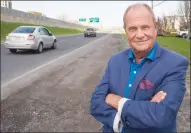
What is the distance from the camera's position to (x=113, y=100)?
1.97 meters

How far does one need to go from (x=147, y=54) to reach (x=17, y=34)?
1552cm

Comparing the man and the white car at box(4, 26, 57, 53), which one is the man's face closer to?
the man

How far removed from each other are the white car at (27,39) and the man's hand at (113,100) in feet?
47.7

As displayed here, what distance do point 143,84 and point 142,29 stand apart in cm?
36

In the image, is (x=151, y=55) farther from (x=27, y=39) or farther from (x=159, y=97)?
(x=27, y=39)

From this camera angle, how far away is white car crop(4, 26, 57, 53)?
16031mm

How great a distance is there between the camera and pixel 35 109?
235 inches

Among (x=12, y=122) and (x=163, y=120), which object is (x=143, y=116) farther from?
(x=12, y=122)

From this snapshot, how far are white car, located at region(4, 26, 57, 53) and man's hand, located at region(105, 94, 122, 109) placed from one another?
14.5m

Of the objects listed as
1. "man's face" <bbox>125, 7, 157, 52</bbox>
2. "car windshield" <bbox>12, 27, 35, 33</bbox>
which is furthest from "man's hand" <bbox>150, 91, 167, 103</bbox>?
"car windshield" <bbox>12, 27, 35, 33</bbox>

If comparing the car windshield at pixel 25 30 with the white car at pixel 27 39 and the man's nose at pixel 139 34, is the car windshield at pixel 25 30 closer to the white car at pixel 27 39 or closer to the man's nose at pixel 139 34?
the white car at pixel 27 39

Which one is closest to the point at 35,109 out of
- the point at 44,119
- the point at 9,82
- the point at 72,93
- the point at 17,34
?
the point at 44,119

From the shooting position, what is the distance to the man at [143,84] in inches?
70.1

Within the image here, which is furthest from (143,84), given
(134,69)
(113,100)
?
(113,100)
